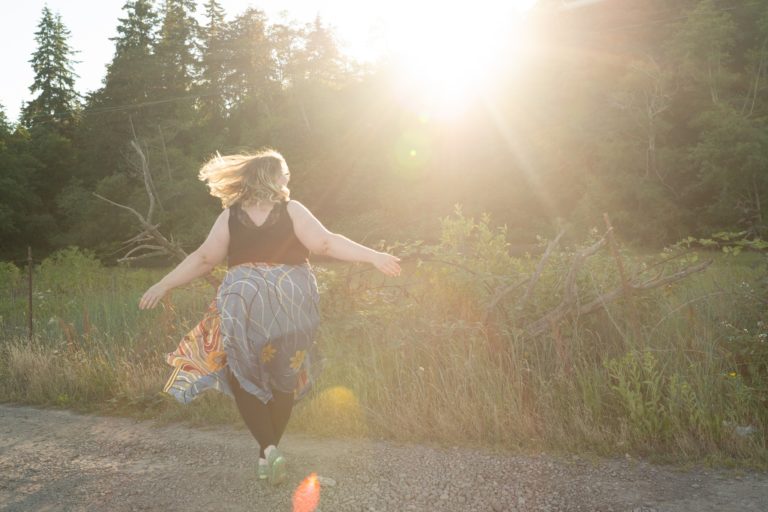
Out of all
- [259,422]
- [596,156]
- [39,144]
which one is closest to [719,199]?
[596,156]

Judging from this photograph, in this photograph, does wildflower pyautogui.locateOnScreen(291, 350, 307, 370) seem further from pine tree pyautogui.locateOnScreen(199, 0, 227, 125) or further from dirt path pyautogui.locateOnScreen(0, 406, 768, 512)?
pine tree pyautogui.locateOnScreen(199, 0, 227, 125)

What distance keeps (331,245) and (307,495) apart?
4.83 feet

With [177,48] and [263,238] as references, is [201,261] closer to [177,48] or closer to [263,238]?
[263,238]

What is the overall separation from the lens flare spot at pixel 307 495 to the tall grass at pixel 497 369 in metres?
0.94

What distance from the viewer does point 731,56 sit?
34.6m

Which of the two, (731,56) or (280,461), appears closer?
(280,461)

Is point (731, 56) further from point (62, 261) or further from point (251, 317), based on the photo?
point (251, 317)

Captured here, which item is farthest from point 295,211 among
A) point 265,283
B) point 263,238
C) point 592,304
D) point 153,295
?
point 592,304

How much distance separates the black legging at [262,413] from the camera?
12.8 feet

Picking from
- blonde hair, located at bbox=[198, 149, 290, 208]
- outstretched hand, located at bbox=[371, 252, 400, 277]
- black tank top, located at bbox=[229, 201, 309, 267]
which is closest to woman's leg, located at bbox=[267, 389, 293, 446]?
black tank top, located at bbox=[229, 201, 309, 267]

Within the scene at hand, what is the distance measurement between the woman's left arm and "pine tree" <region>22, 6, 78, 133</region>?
56.6m

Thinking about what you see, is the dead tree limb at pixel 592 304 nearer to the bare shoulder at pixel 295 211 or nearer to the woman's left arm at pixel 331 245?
the woman's left arm at pixel 331 245

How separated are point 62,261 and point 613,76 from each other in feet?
93.0

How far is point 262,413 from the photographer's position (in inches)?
154
